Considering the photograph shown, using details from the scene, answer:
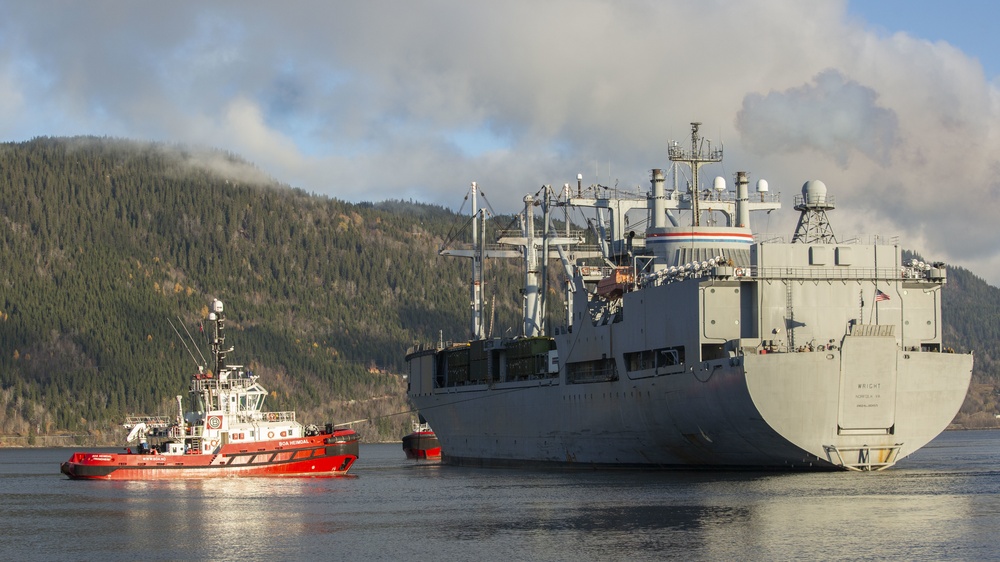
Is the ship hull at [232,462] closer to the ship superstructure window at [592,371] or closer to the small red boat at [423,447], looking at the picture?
the ship superstructure window at [592,371]

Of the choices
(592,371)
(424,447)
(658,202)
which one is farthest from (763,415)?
(424,447)

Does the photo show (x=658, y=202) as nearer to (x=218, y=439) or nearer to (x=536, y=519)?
(x=218, y=439)

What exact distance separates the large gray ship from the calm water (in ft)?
6.30

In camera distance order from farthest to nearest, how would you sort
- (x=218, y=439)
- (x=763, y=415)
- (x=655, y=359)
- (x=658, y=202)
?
(x=658, y=202) → (x=218, y=439) → (x=655, y=359) → (x=763, y=415)

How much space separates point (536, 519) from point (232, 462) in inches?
1071

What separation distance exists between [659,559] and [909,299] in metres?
31.5

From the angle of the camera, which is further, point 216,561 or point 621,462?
point 621,462

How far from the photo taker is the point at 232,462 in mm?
71250

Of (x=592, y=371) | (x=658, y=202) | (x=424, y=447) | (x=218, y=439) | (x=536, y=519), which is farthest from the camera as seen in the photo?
(x=424, y=447)

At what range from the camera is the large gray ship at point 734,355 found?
58.7 m

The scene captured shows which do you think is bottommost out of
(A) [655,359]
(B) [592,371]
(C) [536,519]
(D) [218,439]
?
(C) [536,519]

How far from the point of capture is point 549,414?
3039 inches

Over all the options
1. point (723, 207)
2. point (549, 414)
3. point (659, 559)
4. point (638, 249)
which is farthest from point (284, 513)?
point (723, 207)

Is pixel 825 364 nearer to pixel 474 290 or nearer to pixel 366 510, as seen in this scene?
pixel 366 510
